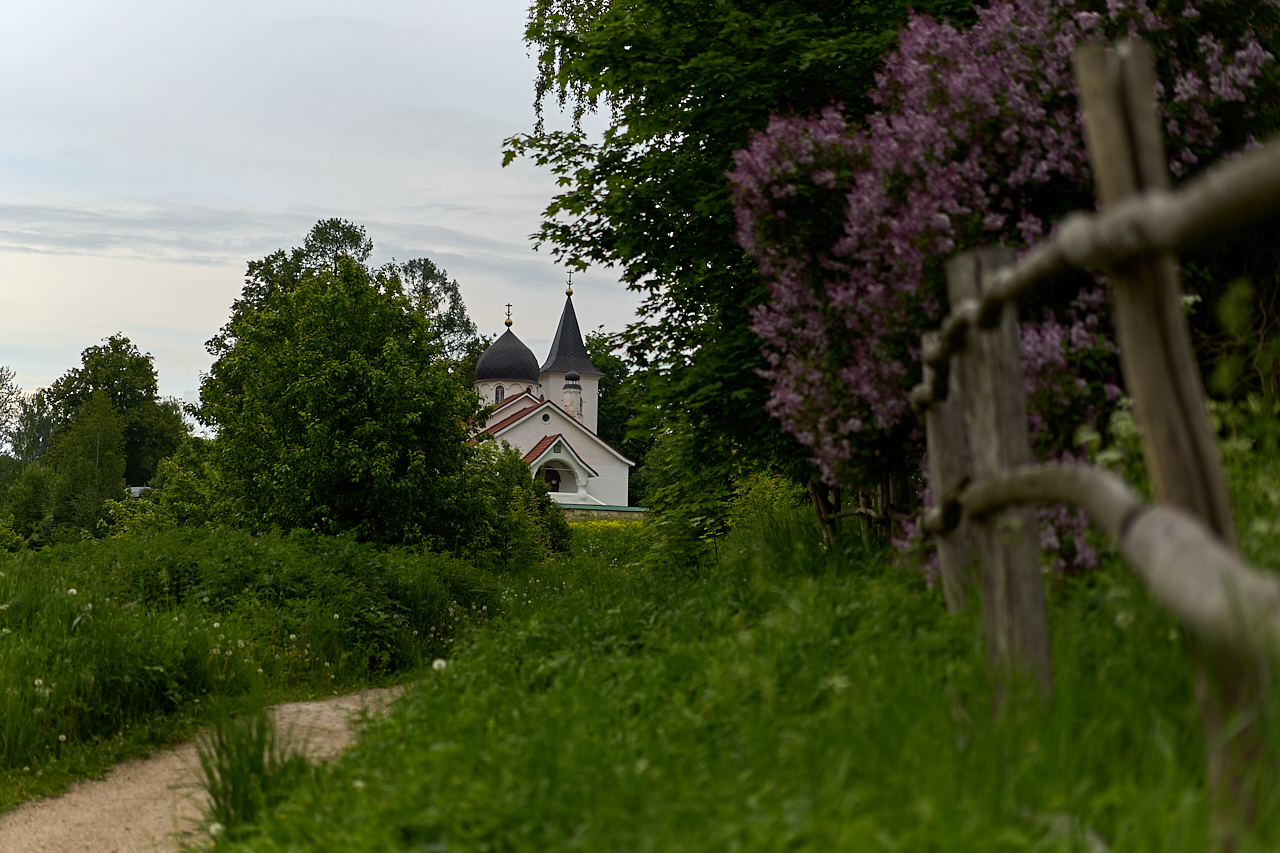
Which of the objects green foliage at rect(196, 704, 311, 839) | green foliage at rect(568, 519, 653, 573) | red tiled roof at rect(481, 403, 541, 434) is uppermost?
red tiled roof at rect(481, 403, 541, 434)

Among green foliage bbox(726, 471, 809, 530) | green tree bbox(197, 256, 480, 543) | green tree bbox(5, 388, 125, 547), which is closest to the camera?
green foliage bbox(726, 471, 809, 530)

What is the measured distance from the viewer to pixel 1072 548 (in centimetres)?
436

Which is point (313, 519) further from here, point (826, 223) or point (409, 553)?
point (826, 223)

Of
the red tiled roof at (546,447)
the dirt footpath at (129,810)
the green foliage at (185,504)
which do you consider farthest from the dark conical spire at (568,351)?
the dirt footpath at (129,810)

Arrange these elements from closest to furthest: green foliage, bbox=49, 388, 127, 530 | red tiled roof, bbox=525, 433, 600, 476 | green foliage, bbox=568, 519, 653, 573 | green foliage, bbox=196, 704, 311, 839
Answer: green foliage, bbox=196, 704, 311, 839 → green foliage, bbox=568, 519, 653, 573 → red tiled roof, bbox=525, 433, 600, 476 → green foliage, bbox=49, 388, 127, 530

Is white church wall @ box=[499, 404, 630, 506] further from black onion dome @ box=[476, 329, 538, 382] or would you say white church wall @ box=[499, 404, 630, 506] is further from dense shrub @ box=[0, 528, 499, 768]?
dense shrub @ box=[0, 528, 499, 768]

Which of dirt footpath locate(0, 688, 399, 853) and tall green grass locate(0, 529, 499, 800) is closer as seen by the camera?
dirt footpath locate(0, 688, 399, 853)

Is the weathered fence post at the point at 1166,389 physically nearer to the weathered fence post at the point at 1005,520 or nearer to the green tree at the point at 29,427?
the weathered fence post at the point at 1005,520

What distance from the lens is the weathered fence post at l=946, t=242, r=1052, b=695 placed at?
3047 mm

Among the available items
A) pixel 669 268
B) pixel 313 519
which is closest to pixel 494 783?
pixel 669 268

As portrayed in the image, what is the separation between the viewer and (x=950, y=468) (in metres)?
3.97

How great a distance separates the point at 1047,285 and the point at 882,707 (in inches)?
123

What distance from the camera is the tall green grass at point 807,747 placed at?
93.1 inches

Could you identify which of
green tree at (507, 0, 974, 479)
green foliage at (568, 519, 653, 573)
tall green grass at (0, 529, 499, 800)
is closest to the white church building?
green foliage at (568, 519, 653, 573)
